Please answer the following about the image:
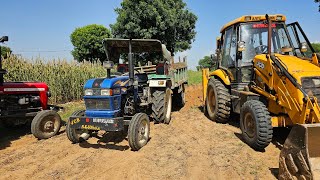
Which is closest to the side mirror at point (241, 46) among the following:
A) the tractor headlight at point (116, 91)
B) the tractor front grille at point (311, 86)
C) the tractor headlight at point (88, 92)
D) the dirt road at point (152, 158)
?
the tractor front grille at point (311, 86)

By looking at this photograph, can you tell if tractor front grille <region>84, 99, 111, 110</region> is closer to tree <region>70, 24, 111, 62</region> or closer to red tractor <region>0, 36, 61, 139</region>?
red tractor <region>0, 36, 61, 139</region>

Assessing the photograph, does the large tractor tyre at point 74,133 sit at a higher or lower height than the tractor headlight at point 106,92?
lower

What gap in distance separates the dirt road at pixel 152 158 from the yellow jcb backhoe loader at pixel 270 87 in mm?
490

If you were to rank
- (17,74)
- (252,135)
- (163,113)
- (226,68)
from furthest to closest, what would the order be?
(17,74), (226,68), (163,113), (252,135)

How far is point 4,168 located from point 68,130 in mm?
1376

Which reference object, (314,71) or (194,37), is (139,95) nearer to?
(314,71)

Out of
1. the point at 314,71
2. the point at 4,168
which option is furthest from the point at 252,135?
the point at 4,168

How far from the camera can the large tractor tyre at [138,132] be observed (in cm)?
536

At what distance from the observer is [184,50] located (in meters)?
24.1

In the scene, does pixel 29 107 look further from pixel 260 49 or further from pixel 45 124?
pixel 260 49

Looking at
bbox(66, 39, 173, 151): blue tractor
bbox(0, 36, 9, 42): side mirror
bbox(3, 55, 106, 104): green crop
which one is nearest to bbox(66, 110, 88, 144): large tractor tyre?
bbox(66, 39, 173, 151): blue tractor

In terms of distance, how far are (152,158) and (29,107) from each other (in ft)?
13.7

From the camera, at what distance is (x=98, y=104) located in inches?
231

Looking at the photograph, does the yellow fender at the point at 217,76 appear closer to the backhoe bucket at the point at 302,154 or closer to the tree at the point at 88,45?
the backhoe bucket at the point at 302,154
